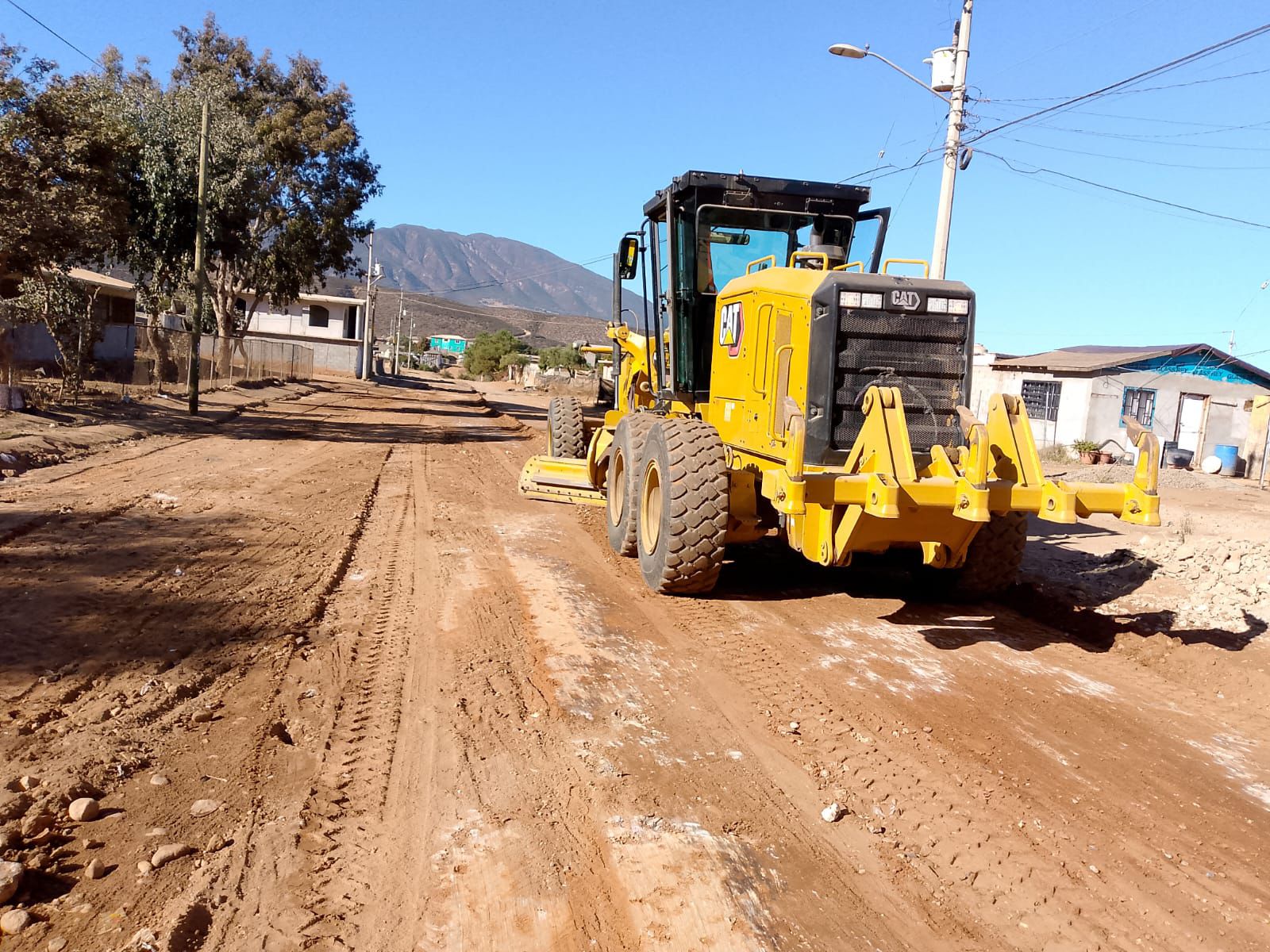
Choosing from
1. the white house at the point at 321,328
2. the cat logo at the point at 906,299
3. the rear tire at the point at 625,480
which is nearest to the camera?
the cat logo at the point at 906,299

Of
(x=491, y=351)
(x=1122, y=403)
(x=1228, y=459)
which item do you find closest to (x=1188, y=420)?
(x=1122, y=403)

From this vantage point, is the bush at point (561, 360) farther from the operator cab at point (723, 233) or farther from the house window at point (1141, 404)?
the operator cab at point (723, 233)

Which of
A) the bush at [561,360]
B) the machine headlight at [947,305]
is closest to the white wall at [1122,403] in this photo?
the machine headlight at [947,305]

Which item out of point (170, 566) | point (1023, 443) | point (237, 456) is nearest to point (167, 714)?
point (170, 566)

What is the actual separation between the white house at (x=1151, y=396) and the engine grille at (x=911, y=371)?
1953cm

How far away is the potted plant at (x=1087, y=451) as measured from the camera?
23344mm

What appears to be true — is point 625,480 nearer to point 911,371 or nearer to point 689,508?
point 689,508

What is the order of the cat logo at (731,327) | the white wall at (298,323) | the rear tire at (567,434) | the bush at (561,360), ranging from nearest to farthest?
1. the cat logo at (731,327)
2. the rear tire at (567,434)
3. the bush at (561,360)
4. the white wall at (298,323)

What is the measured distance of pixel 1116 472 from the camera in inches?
794

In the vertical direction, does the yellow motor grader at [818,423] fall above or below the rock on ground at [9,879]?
above

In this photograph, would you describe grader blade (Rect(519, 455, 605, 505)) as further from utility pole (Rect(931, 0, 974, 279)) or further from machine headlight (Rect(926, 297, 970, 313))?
utility pole (Rect(931, 0, 974, 279))

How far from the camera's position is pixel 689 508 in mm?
6922

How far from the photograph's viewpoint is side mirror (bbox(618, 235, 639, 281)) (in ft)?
32.3

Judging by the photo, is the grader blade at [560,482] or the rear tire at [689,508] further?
the grader blade at [560,482]
